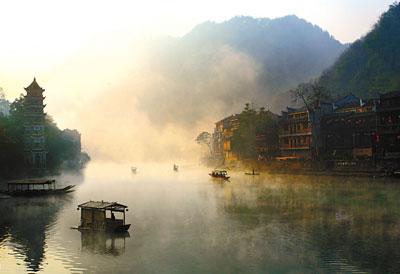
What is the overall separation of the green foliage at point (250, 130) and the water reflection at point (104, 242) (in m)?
89.3

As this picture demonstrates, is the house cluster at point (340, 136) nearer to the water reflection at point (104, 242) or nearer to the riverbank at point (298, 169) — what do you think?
the riverbank at point (298, 169)

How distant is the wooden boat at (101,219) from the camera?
3641cm

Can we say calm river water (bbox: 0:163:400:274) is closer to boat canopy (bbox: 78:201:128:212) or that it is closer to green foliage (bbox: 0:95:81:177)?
boat canopy (bbox: 78:201:128:212)

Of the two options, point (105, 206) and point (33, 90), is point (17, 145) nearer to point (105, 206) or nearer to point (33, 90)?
point (33, 90)

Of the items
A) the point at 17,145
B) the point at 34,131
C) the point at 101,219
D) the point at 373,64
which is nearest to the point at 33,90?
the point at 34,131

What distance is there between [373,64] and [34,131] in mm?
103003

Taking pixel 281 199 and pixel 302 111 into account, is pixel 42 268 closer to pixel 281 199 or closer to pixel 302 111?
pixel 281 199

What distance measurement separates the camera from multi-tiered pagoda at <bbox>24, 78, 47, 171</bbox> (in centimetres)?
→ 10462

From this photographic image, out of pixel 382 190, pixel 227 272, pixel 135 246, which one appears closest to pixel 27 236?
pixel 135 246

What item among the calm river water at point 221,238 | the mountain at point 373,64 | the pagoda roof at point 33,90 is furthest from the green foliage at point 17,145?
the mountain at point 373,64

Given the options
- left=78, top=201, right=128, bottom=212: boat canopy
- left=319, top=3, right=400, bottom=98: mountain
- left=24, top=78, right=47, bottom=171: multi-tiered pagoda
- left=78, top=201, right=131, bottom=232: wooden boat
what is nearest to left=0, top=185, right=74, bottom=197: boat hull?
left=78, top=201, right=131, bottom=232: wooden boat

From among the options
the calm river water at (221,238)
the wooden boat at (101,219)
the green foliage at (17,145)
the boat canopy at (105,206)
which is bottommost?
the calm river water at (221,238)

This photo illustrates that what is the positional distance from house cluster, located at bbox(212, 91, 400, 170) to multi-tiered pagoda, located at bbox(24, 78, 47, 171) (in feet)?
193

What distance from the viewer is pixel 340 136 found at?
3807 inches
